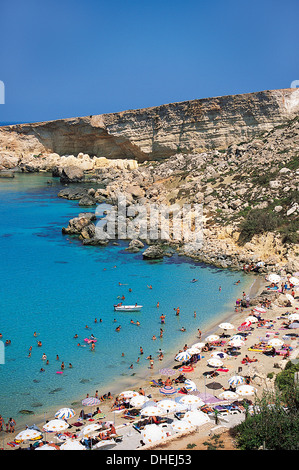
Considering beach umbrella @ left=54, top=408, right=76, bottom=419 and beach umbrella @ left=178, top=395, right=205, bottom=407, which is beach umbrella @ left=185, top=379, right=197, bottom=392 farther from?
beach umbrella @ left=54, top=408, right=76, bottom=419

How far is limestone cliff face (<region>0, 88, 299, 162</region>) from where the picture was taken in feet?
241

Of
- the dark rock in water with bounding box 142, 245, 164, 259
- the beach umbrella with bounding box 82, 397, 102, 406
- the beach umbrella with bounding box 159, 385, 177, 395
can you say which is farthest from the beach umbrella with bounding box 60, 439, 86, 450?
the dark rock in water with bounding box 142, 245, 164, 259

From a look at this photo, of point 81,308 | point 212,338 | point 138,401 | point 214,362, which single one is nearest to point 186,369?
point 214,362

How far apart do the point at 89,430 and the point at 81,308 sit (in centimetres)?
1401

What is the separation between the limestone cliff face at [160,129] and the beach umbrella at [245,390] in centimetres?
5991

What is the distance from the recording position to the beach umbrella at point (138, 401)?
18547 mm

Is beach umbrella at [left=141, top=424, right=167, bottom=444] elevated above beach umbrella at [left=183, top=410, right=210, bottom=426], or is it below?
above

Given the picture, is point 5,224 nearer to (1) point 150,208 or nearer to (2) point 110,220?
(2) point 110,220

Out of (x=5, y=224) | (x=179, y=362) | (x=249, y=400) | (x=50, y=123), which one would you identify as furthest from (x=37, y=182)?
(x=249, y=400)

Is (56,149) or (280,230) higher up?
(56,149)

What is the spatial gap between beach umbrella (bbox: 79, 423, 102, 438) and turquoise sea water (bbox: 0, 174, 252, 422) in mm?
3280

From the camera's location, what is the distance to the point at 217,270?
3747 cm

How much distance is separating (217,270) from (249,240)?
17.5 feet

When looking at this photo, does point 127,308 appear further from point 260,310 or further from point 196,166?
point 196,166
